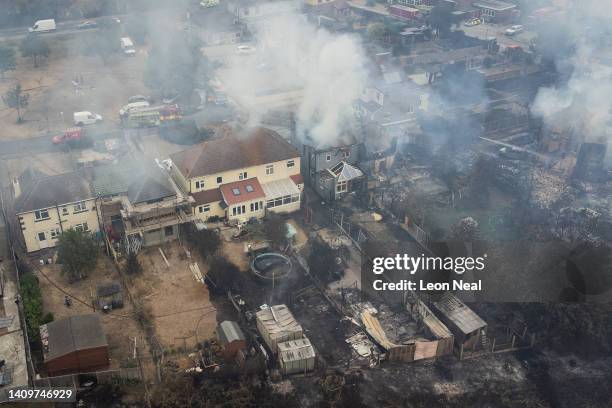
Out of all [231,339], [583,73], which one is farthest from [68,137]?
[583,73]

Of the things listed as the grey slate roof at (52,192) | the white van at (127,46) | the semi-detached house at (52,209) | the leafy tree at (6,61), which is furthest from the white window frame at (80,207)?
the white van at (127,46)

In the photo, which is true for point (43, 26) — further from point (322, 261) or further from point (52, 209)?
point (322, 261)

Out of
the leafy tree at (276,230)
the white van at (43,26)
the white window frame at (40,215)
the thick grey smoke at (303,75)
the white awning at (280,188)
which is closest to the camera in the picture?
the white window frame at (40,215)

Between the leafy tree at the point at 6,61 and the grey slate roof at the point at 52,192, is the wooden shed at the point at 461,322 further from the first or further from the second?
the leafy tree at the point at 6,61

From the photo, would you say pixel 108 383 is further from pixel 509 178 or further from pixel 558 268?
pixel 509 178

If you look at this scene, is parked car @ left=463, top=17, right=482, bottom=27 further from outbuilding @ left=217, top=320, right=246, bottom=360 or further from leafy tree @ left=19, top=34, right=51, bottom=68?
outbuilding @ left=217, top=320, right=246, bottom=360

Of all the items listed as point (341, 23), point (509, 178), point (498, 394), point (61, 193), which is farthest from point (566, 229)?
point (341, 23)
